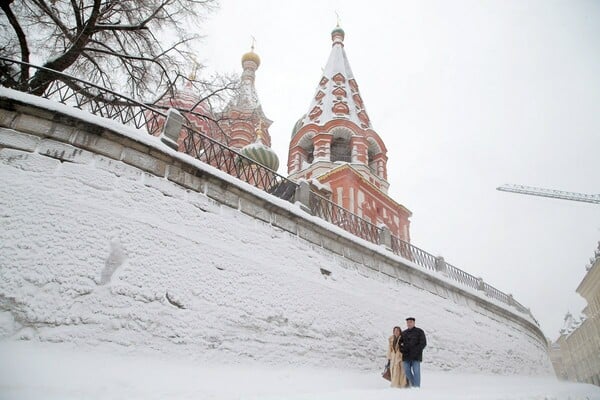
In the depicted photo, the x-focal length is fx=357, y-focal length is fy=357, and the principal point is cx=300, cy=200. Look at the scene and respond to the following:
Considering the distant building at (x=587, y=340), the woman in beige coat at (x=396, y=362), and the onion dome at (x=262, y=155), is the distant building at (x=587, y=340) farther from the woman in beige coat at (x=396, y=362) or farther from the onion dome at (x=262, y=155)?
the woman in beige coat at (x=396, y=362)

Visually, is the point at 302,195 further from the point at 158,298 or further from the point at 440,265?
the point at 440,265

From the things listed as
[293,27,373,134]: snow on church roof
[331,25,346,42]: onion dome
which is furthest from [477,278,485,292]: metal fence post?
[331,25,346,42]: onion dome

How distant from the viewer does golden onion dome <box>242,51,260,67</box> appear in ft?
96.7

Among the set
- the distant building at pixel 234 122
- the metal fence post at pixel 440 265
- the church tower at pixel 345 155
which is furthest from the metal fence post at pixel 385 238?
the church tower at pixel 345 155

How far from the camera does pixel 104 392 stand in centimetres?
391

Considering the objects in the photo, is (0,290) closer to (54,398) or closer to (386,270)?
(54,398)

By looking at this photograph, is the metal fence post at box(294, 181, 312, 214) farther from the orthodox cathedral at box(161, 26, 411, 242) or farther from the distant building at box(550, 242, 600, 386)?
the distant building at box(550, 242, 600, 386)

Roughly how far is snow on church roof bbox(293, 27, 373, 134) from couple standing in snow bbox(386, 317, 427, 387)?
15.0 metres

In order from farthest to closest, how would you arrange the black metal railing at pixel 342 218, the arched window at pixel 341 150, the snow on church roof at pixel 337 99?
the snow on church roof at pixel 337 99 < the arched window at pixel 341 150 < the black metal railing at pixel 342 218

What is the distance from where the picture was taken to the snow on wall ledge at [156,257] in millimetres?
4609

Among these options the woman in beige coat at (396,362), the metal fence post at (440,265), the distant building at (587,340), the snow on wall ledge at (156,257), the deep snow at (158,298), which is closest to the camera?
the deep snow at (158,298)

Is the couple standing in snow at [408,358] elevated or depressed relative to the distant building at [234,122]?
depressed

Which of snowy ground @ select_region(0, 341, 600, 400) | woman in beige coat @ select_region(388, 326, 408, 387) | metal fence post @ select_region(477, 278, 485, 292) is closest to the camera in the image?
snowy ground @ select_region(0, 341, 600, 400)

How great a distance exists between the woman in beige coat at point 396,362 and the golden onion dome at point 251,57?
90.3ft
